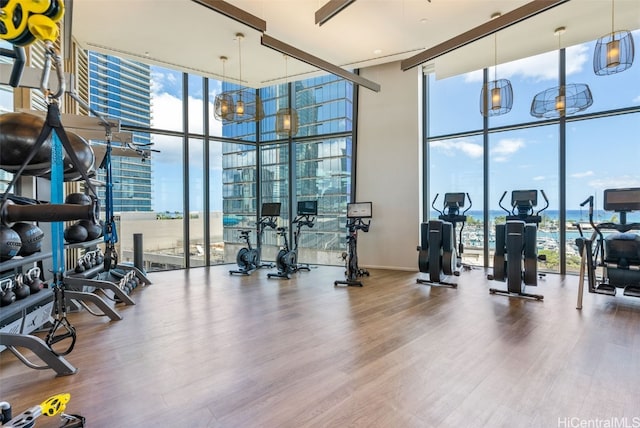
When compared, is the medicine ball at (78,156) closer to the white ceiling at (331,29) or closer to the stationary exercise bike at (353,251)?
the white ceiling at (331,29)

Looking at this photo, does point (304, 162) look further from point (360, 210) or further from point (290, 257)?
point (290, 257)

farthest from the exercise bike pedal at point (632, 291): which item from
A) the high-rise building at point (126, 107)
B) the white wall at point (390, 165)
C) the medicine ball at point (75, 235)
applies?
the high-rise building at point (126, 107)

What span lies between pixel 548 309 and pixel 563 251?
3032mm

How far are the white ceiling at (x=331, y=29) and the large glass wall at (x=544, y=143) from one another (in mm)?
767

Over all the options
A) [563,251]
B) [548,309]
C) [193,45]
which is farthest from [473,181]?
[193,45]

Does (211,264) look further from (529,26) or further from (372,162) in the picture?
(529,26)

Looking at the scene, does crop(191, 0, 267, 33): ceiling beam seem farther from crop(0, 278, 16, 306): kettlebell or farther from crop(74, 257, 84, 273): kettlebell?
crop(74, 257, 84, 273): kettlebell

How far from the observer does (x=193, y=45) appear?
237 inches

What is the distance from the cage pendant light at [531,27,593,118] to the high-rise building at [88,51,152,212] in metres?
7.37

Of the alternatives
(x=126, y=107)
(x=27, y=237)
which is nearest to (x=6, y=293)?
(x=27, y=237)

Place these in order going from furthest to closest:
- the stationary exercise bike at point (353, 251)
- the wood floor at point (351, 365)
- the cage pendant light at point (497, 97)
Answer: the stationary exercise bike at point (353, 251) < the cage pendant light at point (497, 97) < the wood floor at point (351, 365)

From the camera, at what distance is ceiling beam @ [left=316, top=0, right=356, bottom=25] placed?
3815 millimetres

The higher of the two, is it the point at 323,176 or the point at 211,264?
the point at 323,176

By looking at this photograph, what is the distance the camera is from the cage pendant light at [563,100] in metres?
4.89
